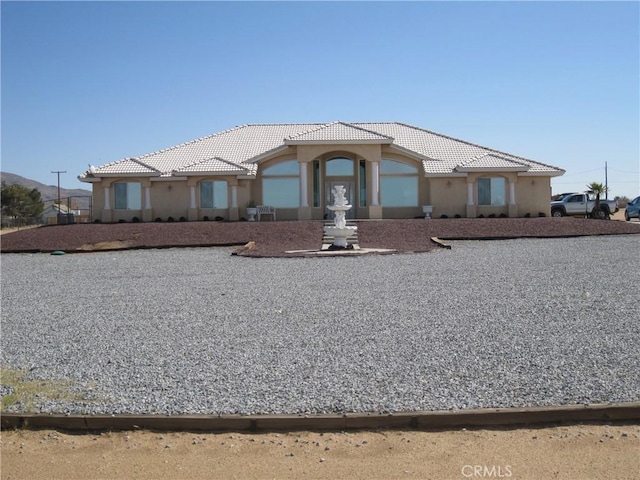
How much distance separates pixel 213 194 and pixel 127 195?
4812 mm

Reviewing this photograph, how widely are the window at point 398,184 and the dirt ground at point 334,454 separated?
96.2 feet

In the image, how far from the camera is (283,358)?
24.2 ft

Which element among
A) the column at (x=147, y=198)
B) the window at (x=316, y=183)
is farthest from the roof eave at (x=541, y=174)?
the column at (x=147, y=198)

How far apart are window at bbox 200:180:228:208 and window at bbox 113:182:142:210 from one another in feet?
11.6

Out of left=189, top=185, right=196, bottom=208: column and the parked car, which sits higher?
left=189, top=185, right=196, bottom=208: column

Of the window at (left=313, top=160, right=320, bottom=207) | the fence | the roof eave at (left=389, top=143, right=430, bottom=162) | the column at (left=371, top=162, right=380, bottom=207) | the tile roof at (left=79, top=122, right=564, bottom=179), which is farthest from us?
the fence

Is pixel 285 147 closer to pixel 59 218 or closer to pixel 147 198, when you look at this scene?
pixel 147 198

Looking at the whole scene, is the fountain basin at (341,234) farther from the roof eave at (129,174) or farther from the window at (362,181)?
the roof eave at (129,174)

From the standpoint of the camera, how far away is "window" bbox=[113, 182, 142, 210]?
34.8 meters

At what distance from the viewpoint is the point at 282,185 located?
34.3 meters

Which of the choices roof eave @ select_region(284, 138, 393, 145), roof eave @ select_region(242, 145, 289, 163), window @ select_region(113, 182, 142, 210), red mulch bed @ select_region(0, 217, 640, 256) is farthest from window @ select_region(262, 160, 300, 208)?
window @ select_region(113, 182, 142, 210)

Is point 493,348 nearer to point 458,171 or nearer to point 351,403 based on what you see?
point 351,403

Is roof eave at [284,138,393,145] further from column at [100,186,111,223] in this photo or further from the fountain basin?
the fountain basin

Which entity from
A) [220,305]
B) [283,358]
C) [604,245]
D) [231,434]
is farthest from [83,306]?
[604,245]
